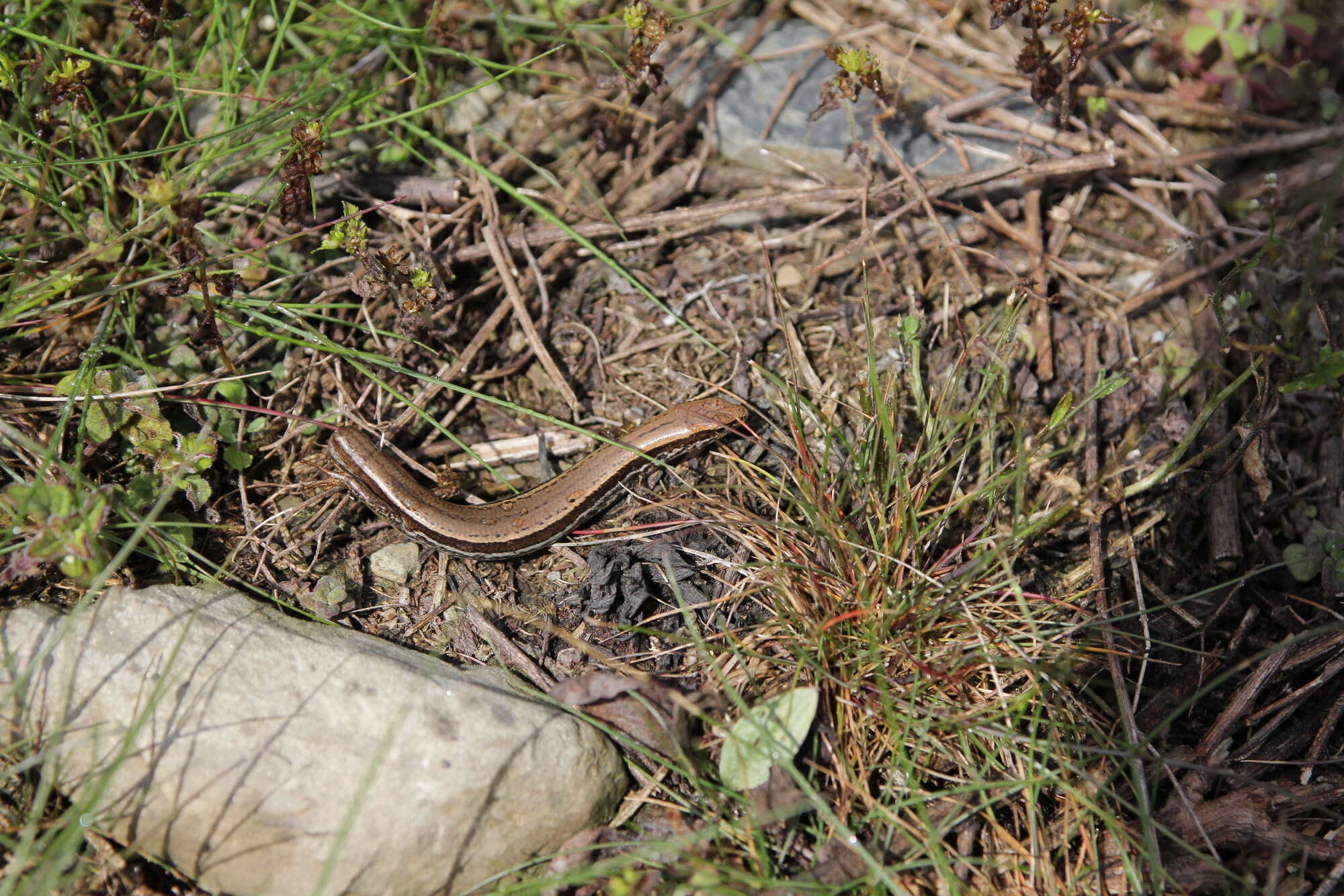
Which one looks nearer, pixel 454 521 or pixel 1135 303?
pixel 454 521

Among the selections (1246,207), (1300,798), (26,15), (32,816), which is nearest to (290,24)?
(26,15)

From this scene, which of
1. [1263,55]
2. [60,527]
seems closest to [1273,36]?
Result: [1263,55]

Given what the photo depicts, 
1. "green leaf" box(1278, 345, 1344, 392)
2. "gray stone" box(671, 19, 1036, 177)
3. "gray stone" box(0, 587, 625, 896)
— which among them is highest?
"gray stone" box(671, 19, 1036, 177)

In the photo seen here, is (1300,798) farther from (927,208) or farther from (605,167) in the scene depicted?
(605,167)

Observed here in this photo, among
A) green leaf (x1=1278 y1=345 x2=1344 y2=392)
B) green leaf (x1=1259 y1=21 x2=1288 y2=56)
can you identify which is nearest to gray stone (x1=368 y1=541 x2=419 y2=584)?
green leaf (x1=1278 y1=345 x2=1344 y2=392)

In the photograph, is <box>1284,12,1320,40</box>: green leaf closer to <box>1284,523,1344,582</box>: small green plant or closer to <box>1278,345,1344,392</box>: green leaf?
<box>1278,345,1344,392</box>: green leaf

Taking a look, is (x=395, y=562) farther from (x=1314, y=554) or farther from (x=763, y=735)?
(x=1314, y=554)

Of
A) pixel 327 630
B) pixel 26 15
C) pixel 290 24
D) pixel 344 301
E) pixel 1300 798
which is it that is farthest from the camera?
pixel 290 24
